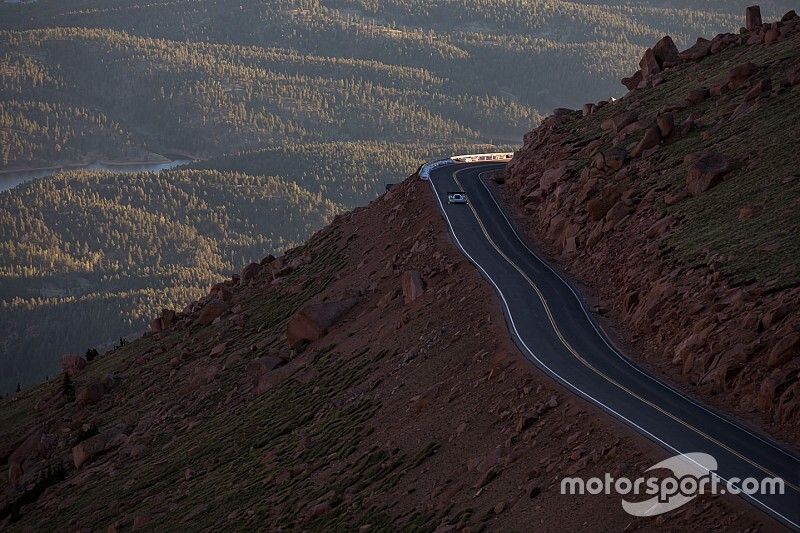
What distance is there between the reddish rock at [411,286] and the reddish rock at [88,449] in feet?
63.2

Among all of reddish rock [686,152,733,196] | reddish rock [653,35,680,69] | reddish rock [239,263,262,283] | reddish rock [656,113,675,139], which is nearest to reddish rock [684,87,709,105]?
reddish rock [656,113,675,139]

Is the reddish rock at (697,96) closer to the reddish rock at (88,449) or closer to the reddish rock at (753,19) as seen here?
the reddish rock at (753,19)

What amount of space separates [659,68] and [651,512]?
2138 inches

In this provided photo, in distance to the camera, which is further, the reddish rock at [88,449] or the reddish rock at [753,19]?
the reddish rock at [753,19]

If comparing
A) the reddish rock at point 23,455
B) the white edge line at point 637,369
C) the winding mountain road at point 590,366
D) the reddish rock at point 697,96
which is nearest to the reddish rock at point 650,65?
the reddish rock at point 697,96

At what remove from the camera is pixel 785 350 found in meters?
43.5

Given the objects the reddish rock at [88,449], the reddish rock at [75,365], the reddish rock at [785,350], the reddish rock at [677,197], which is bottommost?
the reddish rock at [88,449]

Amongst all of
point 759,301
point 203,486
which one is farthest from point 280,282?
point 759,301

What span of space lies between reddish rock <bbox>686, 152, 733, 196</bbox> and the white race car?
16729mm

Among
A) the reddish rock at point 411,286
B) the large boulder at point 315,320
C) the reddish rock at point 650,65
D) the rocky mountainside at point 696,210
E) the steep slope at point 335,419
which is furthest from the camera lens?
the reddish rock at point 650,65

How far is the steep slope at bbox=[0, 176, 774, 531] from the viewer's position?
41.9 meters

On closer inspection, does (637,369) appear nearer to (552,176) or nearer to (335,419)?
(335,419)

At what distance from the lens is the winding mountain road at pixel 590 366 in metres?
39.0

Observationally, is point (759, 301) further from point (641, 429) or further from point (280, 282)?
point (280, 282)
